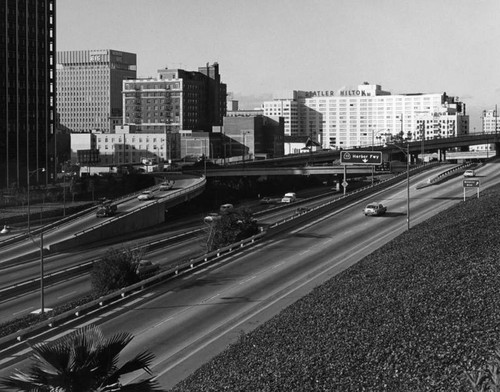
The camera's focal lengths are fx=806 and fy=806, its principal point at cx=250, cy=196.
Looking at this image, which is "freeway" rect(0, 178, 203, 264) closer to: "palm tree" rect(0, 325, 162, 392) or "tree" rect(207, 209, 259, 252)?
"tree" rect(207, 209, 259, 252)

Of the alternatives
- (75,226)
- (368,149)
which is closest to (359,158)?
(75,226)

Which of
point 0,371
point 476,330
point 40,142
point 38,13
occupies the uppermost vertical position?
point 38,13

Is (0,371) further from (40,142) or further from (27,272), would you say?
(40,142)

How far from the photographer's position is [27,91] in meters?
125

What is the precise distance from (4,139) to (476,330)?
104 m

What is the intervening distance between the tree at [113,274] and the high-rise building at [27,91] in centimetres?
7376

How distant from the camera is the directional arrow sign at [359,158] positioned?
9394cm

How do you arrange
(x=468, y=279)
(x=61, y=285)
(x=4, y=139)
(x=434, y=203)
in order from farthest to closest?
(x=4, y=139) < (x=434, y=203) < (x=61, y=285) < (x=468, y=279)

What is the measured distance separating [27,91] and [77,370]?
11413 centimetres

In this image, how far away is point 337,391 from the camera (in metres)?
24.8

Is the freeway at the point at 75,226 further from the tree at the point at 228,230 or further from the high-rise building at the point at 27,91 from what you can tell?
the high-rise building at the point at 27,91

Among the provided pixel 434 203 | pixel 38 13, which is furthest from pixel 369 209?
pixel 38 13

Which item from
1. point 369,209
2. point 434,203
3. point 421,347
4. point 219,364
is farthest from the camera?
point 434,203

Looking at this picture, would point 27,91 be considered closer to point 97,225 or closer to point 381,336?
point 97,225
